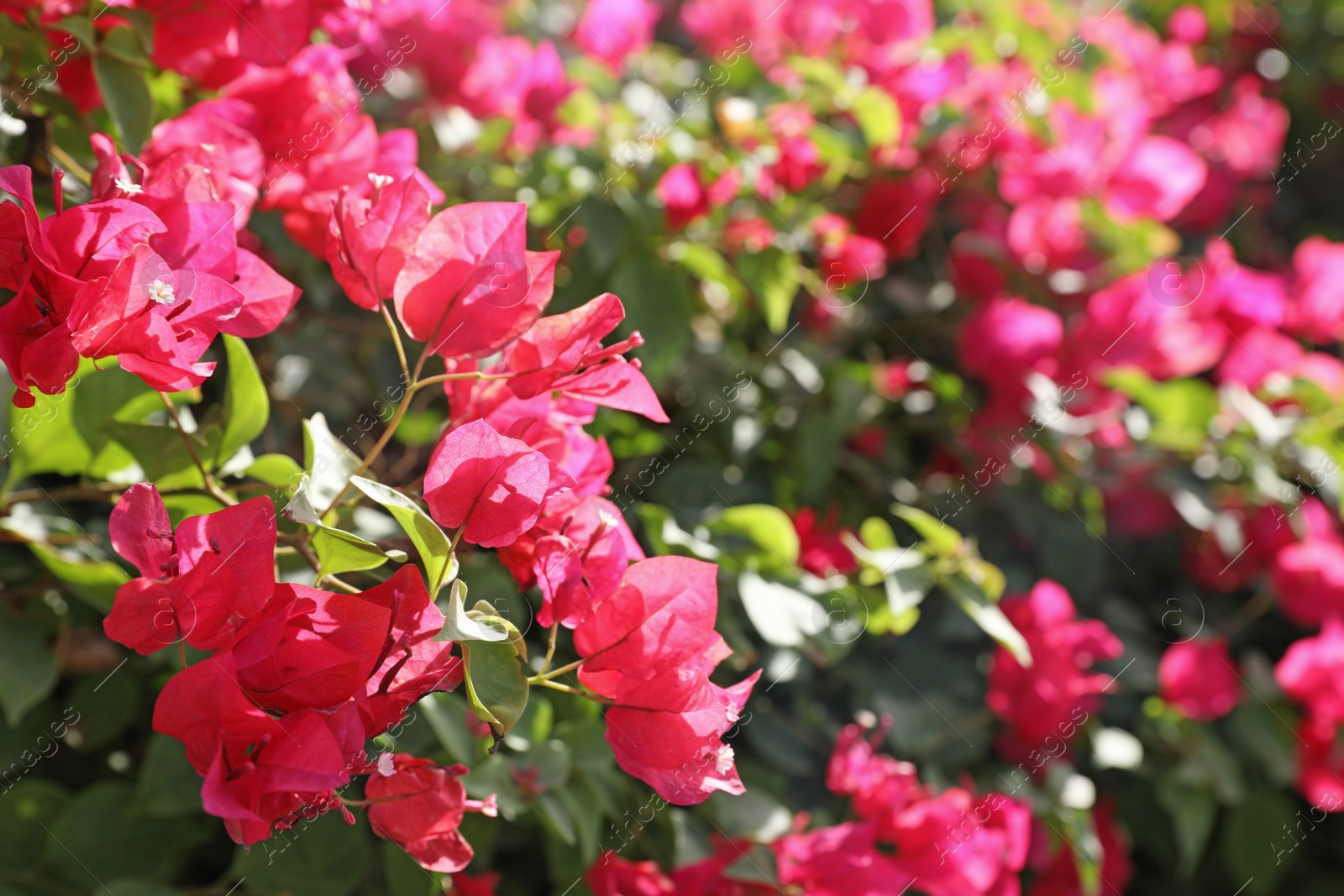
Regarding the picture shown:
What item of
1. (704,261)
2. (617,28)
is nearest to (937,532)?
(704,261)

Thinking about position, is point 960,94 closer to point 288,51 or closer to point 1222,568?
point 1222,568

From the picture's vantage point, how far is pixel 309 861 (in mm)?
682

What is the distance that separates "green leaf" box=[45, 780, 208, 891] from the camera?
68cm

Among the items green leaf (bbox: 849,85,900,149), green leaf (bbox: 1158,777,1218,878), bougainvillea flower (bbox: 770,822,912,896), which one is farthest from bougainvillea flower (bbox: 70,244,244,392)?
green leaf (bbox: 1158,777,1218,878)

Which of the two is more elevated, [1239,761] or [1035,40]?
[1035,40]

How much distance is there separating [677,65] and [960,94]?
14.9 inches

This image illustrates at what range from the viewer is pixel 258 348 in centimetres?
84

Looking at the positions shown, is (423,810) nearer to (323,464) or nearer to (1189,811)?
(323,464)

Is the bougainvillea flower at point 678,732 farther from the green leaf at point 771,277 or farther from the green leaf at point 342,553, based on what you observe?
the green leaf at point 771,277

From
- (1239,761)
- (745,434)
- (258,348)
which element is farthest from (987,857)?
(258,348)

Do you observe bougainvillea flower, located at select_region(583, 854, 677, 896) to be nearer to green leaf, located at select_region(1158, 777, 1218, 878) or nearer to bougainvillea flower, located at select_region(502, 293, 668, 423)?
bougainvillea flower, located at select_region(502, 293, 668, 423)

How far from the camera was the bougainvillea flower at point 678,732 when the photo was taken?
0.45 metres

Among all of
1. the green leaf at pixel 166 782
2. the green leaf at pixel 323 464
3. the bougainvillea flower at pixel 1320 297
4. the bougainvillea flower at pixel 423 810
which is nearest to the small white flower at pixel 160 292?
the green leaf at pixel 323 464

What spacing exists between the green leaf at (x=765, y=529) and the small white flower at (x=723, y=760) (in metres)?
0.30
